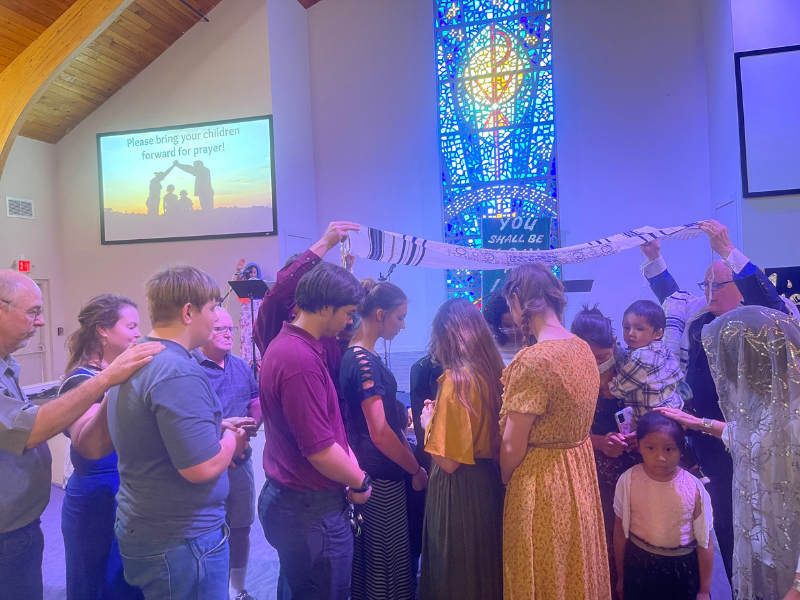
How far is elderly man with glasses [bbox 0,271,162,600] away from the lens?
4.67ft

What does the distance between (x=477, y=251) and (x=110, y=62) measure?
4953 millimetres

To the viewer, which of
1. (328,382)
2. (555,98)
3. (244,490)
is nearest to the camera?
(328,382)

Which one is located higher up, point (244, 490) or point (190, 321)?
point (190, 321)

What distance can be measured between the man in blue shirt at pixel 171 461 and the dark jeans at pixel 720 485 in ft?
6.46

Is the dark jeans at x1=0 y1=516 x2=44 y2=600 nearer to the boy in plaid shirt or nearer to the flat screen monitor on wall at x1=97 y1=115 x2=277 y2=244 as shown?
the boy in plaid shirt

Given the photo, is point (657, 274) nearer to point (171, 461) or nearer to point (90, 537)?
point (171, 461)

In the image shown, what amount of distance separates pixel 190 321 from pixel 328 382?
44cm

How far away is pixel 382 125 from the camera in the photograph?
250 inches

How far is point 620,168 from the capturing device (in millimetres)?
5812

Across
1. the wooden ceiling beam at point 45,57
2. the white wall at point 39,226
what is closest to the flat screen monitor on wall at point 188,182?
the white wall at point 39,226

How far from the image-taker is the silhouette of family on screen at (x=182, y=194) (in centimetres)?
587

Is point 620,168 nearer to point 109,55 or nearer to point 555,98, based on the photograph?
point 555,98

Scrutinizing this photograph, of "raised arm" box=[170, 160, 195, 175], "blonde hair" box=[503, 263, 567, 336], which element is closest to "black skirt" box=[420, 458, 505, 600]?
"blonde hair" box=[503, 263, 567, 336]

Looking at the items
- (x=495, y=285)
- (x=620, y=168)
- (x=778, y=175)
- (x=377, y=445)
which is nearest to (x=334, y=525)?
(x=377, y=445)
